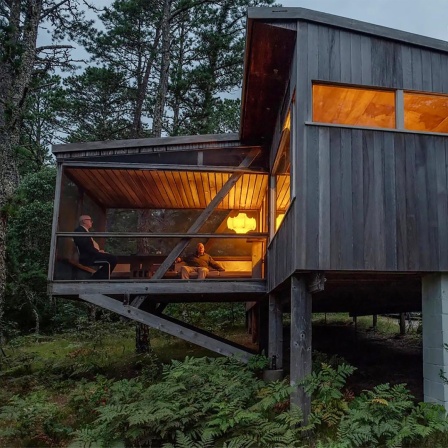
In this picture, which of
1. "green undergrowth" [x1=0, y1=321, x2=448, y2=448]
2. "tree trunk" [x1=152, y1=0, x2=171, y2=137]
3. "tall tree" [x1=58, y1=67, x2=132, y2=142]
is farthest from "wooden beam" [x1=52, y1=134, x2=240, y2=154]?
"tall tree" [x1=58, y1=67, x2=132, y2=142]

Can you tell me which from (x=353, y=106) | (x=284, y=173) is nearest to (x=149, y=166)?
(x=284, y=173)

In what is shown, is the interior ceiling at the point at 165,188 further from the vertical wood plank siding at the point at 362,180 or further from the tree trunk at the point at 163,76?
the tree trunk at the point at 163,76

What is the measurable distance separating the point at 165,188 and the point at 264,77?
11.2 ft

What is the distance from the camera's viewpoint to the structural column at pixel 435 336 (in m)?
4.55

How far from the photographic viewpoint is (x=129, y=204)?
32.2 ft

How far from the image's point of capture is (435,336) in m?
4.70

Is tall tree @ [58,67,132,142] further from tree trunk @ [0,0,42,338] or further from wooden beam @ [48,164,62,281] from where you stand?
wooden beam @ [48,164,62,281]

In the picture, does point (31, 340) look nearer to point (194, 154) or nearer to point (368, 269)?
point (194, 154)

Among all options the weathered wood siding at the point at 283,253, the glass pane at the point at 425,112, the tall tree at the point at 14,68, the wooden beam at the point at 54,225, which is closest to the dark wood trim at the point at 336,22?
the glass pane at the point at 425,112

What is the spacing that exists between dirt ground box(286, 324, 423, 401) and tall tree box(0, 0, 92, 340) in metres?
6.74

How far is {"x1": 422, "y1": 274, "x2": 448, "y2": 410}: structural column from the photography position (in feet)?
14.9

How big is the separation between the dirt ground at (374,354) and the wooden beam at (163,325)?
206 cm

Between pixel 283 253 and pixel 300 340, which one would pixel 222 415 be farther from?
pixel 283 253

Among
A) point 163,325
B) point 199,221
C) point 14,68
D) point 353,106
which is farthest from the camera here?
point 14,68
